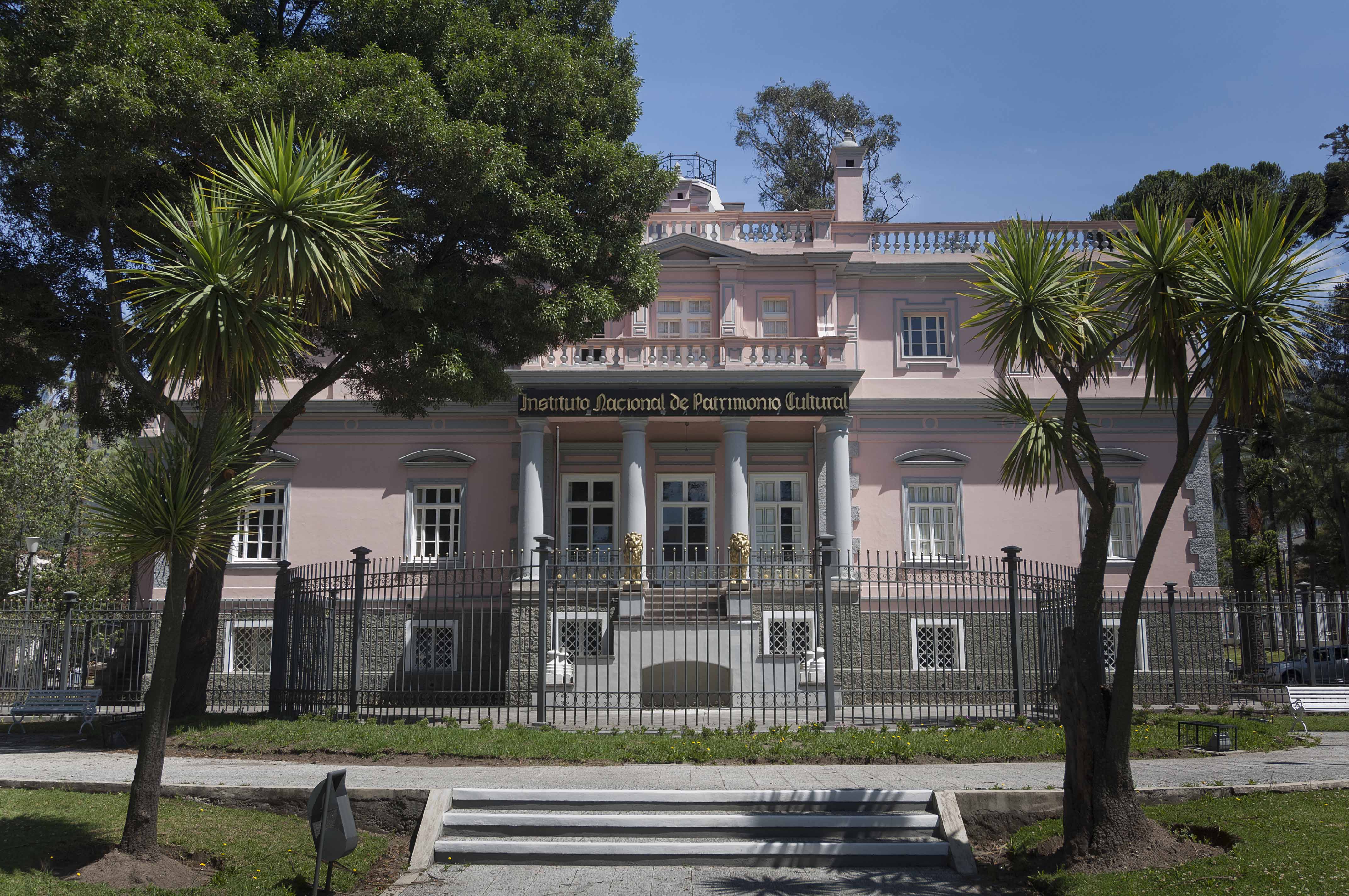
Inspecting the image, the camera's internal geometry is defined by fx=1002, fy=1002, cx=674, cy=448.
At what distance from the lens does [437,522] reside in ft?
77.0

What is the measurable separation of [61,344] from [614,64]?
9.49 metres

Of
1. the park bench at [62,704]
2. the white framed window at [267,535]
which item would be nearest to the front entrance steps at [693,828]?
the park bench at [62,704]

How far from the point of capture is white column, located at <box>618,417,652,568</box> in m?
21.3

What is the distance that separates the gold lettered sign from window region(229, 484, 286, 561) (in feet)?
21.0

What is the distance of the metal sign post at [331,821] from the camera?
287 inches

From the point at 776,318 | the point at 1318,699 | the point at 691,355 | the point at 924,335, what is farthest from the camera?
the point at 924,335

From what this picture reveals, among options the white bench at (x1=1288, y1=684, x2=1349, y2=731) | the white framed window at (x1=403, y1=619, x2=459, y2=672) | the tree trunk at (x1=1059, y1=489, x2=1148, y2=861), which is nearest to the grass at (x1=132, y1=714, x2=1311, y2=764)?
the white bench at (x1=1288, y1=684, x2=1349, y2=731)

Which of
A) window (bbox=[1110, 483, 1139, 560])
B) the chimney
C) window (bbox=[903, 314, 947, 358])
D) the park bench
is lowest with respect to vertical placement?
the park bench

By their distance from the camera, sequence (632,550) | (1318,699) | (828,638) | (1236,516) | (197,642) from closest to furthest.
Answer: (828,638), (1318,699), (197,642), (632,550), (1236,516)

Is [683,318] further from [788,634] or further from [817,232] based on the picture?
[788,634]

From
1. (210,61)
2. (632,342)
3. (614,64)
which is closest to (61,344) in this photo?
(210,61)

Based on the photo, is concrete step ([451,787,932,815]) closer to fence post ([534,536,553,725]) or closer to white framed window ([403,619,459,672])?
fence post ([534,536,553,725])

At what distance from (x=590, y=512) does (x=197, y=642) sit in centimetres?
1056

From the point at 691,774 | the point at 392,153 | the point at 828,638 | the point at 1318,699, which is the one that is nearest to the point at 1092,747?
the point at 691,774
